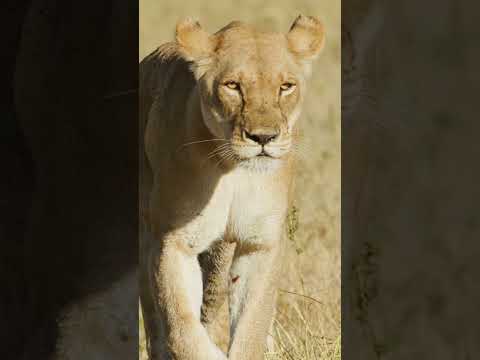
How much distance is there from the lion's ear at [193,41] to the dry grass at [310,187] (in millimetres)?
691

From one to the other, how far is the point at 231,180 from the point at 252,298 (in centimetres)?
41

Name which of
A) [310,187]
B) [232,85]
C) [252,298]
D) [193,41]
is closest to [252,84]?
[232,85]

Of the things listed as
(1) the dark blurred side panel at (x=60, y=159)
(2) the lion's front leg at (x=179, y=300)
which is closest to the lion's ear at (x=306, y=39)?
(2) the lion's front leg at (x=179, y=300)

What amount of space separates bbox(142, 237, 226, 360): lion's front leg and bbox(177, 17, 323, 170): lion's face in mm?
375

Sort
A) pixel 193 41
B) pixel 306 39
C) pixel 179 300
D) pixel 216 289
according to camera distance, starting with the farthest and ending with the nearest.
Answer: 1. pixel 216 289
2. pixel 306 39
3. pixel 193 41
4. pixel 179 300

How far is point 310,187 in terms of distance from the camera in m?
4.98

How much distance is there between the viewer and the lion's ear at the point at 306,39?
Answer: 3.48 meters
